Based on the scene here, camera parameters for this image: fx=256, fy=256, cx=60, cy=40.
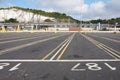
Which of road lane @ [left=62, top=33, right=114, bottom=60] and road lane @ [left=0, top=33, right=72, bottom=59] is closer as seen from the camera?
road lane @ [left=0, top=33, right=72, bottom=59]

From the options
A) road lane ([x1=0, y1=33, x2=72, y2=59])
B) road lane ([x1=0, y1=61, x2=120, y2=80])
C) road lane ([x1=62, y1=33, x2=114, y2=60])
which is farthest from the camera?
road lane ([x1=62, y1=33, x2=114, y2=60])

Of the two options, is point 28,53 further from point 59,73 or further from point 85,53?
point 59,73

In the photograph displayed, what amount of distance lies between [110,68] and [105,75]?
5.60 feet

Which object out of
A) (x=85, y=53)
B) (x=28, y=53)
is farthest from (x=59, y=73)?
(x=85, y=53)

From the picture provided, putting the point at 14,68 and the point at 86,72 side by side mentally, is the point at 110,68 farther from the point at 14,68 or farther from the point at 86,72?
the point at 14,68

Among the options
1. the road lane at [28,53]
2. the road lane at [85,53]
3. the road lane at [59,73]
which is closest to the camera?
the road lane at [59,73]

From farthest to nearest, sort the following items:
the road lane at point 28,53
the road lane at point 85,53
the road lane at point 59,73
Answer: the road lane at point 85,53, the road lane at point 28,53, the road lane at point 59,73

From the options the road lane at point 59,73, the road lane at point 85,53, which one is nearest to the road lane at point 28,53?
the road lane at point 85,53

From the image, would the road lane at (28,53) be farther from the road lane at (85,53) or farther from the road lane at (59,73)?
the road lane at (59,73)

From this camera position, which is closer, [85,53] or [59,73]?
[59,73]

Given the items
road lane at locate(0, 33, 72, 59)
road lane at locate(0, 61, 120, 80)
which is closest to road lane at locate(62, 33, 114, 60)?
road lane at locate(0, 33, 72, 59)

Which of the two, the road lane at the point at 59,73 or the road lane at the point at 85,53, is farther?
the road lane at the point at 85,53

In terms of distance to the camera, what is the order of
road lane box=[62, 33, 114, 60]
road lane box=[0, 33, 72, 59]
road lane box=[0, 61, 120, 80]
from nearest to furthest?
road lane box=[0, 61, 120, 80] < road lane box=[0, 33, 72, 59] < road lane box=[62, 33, 114, 60]

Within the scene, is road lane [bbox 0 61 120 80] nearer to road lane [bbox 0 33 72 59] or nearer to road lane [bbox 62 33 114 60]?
road lane [bbox 0 33 72 59]
